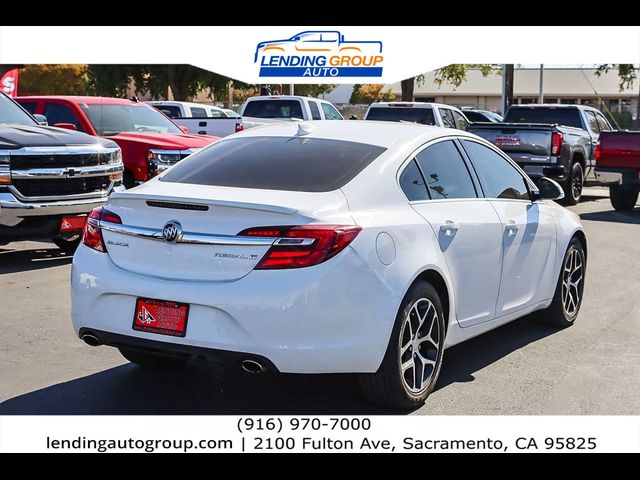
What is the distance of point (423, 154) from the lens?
5820 mm

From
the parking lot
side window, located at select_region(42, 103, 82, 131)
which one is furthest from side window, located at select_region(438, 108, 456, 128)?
the parking lot

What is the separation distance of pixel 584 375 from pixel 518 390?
0.63 meters

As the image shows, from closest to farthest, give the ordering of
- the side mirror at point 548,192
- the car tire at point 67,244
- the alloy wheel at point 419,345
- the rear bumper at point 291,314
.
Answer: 1. the rear bumper at point 291,314
2. the alloy wheel at point 419,345
3. the side mirror at point 548,192
4. the car tire at point 67,244

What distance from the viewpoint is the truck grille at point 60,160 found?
9750 millimetres

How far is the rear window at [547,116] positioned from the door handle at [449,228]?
14.5 m

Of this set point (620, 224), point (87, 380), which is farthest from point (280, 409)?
point (620, 224)

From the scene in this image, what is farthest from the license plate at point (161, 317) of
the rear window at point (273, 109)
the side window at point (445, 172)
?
the rear window at point (273, 109)

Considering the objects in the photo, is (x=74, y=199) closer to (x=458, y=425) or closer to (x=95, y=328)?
(x=95, y=328)

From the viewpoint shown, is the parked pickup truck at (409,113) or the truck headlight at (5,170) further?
the parked pickup truck at (409,113)

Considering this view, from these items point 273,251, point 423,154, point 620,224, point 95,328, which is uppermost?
point 423,154

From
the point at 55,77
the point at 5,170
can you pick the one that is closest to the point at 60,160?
the point at 5,170

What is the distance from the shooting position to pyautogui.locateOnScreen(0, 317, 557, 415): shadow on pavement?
5.22 metres

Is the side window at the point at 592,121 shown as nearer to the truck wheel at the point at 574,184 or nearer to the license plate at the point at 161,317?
the truck wheel at the point at 574,184

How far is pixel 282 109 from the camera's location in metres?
21.5
